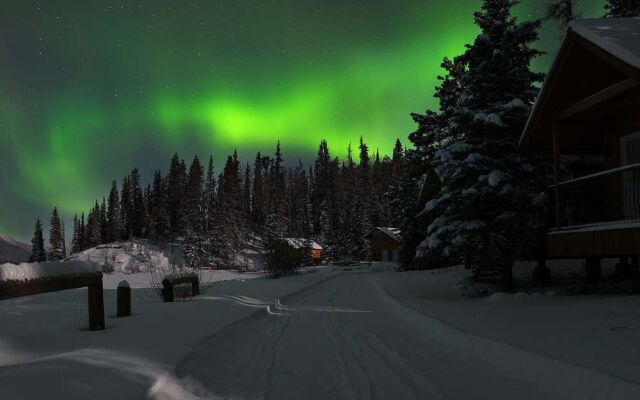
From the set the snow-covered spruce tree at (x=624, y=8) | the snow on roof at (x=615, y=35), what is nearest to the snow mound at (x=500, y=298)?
the snow on roof at (x=615, y=35)

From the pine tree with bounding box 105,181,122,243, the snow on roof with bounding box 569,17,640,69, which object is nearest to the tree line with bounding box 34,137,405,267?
the pine tree with bounding box 105,181,122,243

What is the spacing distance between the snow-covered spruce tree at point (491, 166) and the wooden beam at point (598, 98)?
5.18 ft

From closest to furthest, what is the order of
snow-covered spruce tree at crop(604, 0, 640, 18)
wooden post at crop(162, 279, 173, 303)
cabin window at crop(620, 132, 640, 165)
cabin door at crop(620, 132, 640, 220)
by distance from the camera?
1. cabin door at crop(620, 132, 640, 220)
2. wooden post at crop(162, 279, 173, 303)
3. cabin window at crop(620, 132, 640, 165)
4. snow-covered spruce tree at crop(604, 0, 640, 18)

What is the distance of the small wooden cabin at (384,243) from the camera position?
227ft

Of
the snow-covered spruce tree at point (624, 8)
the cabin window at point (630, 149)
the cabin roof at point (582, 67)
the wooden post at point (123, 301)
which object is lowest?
the wooden post at point (123, 301)

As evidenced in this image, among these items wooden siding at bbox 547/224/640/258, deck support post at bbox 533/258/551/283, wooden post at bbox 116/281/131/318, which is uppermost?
wooden siding at bbox 547/224/640/258

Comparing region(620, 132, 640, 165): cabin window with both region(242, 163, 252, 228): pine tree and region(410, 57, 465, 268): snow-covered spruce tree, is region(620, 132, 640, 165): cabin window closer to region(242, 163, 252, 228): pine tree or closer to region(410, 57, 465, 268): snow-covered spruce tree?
region(410, 57, 465, 268): snow-covered spruce tree

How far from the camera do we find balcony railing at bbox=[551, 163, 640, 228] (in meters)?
12.1

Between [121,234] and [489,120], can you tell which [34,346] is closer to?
[489,120]

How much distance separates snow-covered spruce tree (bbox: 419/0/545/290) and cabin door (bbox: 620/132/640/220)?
2.13 metres

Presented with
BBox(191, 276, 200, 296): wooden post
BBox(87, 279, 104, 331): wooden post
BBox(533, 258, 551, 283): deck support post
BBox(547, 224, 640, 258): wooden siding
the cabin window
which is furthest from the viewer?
BBox(533, 258, 551, 283): deck support post

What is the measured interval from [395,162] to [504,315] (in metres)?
104

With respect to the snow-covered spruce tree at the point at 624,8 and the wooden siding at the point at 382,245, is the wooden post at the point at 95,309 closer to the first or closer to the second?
the snow-covered spruce tree at the point at 624,8

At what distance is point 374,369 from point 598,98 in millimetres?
9981
